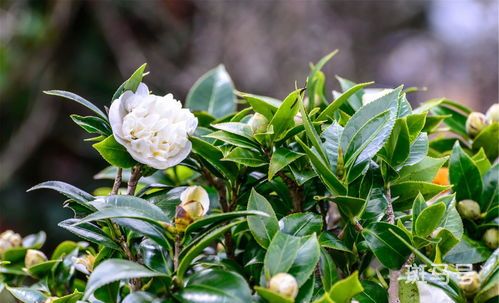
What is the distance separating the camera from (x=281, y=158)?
2.00 ft

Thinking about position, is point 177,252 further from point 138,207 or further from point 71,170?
point 71,170

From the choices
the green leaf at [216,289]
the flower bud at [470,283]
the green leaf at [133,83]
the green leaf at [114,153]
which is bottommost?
the flower bud at [470,283]

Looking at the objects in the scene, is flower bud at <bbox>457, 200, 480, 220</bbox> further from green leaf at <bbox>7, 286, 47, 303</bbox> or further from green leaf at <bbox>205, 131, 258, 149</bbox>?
green leaf at <bbox>7, 286, 47, 303</bbox>

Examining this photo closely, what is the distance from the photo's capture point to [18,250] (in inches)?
31.7

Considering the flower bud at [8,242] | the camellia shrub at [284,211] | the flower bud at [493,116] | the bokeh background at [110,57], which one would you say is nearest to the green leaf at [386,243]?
the camellia shrub at [284,211]

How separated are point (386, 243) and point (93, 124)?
0.31 meters

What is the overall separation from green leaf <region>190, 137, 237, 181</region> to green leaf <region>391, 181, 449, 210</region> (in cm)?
17

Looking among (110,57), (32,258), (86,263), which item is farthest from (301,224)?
(110,57)

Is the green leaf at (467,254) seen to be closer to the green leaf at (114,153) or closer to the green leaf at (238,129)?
the green leaf at (238,129)

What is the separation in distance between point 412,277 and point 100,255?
0.30 metres

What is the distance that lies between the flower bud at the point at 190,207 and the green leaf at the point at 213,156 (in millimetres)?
60

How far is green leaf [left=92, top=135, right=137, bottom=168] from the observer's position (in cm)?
62

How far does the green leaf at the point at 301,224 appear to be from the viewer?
60cm

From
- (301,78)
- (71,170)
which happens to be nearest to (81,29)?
(71,170)
